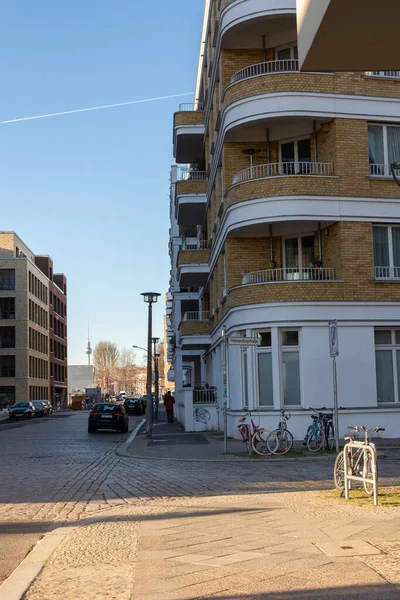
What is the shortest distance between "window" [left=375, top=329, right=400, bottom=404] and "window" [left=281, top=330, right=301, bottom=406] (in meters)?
2.50

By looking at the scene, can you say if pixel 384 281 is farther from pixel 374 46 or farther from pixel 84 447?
pixel 374 46

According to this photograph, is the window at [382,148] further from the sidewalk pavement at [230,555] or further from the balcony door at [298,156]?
the sidewalk pavement at [230,555]

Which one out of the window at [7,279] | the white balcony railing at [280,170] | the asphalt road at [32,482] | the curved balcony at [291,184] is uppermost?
the window at [7,279]

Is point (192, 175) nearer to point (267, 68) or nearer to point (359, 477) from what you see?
point (267, 68)

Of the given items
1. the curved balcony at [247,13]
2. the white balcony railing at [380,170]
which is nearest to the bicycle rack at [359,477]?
the white balcony railing at [380,170]

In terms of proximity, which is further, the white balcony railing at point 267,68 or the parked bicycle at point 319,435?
the white balcony railing at point 267,68

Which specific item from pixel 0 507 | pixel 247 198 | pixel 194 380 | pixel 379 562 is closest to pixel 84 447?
pixel 247 198

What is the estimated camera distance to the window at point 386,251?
26172 millimetres

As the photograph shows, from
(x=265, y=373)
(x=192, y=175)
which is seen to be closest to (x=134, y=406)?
(x=192, y=175)

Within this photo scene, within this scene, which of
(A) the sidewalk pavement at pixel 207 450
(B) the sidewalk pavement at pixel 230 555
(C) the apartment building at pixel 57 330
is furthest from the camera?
(C) the apartment building at pixel 57 330

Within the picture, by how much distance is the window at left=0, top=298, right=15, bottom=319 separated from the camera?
102 meters

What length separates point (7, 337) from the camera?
101812mm

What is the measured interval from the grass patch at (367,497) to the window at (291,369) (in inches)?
490

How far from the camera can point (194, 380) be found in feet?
193
